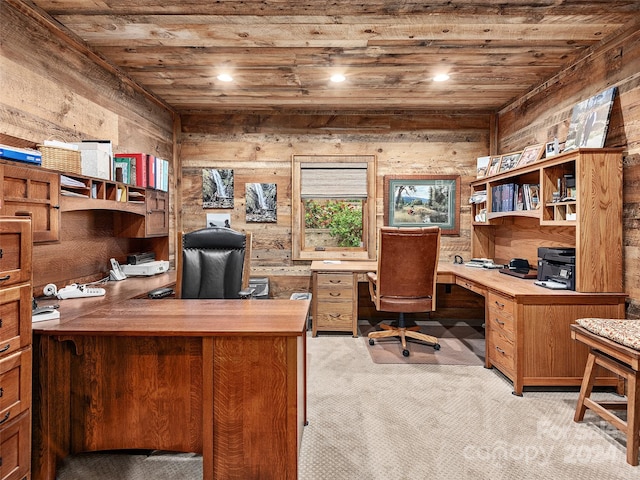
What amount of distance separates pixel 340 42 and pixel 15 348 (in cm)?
285

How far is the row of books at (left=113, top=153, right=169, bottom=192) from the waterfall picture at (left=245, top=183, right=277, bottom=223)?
1.25 metres

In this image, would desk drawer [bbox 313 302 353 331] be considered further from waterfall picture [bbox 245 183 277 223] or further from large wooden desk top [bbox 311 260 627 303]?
waterfall picture [bbox 245 183 277 223]

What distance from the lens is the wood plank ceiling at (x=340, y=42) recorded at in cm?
251

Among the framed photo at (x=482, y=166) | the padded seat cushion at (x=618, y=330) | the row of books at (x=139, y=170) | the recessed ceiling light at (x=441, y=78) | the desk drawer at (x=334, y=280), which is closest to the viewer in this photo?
the padded seat cushion at (x=618, y=330)

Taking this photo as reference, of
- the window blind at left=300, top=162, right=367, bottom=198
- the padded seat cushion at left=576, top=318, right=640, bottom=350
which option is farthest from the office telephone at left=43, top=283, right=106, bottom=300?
the padded seat cushion at left=576, top=318, right=640, bottom=350

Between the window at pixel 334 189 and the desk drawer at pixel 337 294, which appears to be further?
the window at pixel 334 189

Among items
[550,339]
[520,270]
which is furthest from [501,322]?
[520,270]

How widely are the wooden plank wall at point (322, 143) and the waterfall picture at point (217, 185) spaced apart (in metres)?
0.07

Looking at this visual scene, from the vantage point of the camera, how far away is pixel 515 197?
3.79m

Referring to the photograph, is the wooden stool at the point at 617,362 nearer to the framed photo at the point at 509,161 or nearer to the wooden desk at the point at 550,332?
the wooden desk at the point at 550,332

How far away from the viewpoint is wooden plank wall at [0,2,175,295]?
236 centimetres

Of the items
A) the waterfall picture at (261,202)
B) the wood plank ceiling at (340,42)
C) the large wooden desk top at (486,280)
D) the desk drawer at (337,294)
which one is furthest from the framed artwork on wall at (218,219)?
the desk drawer at (337,294)

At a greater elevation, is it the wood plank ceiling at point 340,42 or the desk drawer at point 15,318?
the wood plank ceiling at point 340,42

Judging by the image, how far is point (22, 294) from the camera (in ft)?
5.32
